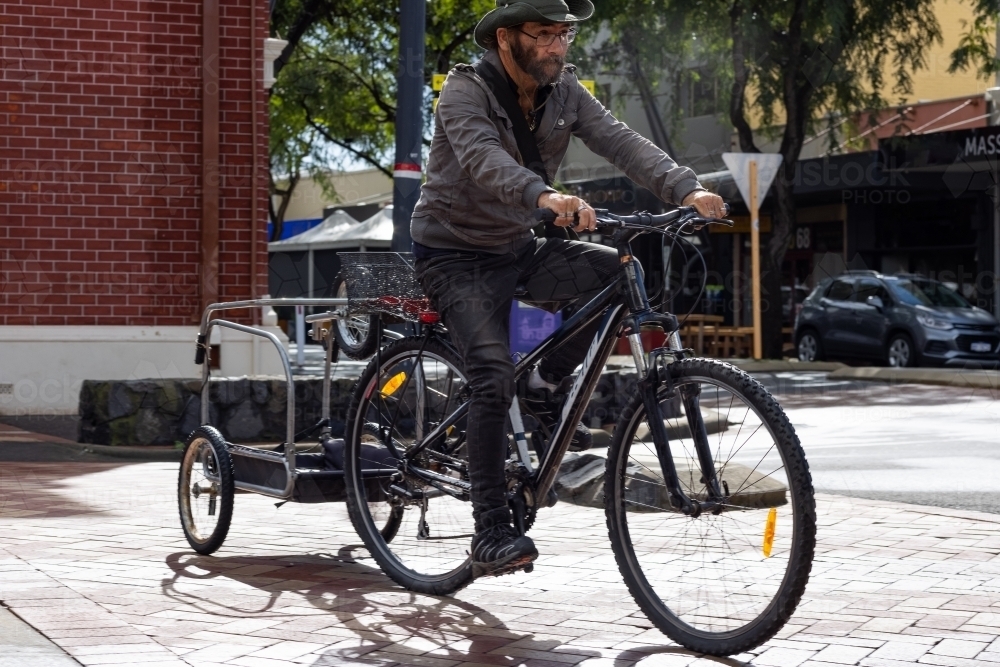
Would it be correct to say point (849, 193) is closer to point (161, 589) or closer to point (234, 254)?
point (234, 254)

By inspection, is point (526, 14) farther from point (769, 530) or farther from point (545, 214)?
point (769, 530)

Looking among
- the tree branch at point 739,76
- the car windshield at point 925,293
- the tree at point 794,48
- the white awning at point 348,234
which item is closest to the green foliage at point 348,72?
the white awning at point 348,234

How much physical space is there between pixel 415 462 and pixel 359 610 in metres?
0.65

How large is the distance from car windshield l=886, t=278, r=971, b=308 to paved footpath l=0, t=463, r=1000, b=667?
1635cm

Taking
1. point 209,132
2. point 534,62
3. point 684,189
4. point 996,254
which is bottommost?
point 684,189

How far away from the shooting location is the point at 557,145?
496 centimetres

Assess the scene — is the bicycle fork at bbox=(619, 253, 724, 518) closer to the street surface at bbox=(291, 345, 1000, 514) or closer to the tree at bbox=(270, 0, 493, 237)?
the street surface at bbox=(291, 345, 1000, 514)

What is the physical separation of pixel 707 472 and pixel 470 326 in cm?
97

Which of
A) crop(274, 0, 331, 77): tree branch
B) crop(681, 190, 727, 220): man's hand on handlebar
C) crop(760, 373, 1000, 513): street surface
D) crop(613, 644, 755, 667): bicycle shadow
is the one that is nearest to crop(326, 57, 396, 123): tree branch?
crop(274, 0, 331, 77): tree branch

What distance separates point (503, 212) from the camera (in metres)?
4.83

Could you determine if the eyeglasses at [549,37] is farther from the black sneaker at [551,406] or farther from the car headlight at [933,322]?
the car headlight at [933,322]

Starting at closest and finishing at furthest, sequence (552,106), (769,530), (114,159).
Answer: (769,530) → (552,106) → (114,159)

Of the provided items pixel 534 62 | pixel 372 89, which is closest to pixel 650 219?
pixel 534 62

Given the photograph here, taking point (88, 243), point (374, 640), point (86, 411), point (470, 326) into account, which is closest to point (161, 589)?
point (374, 640)
